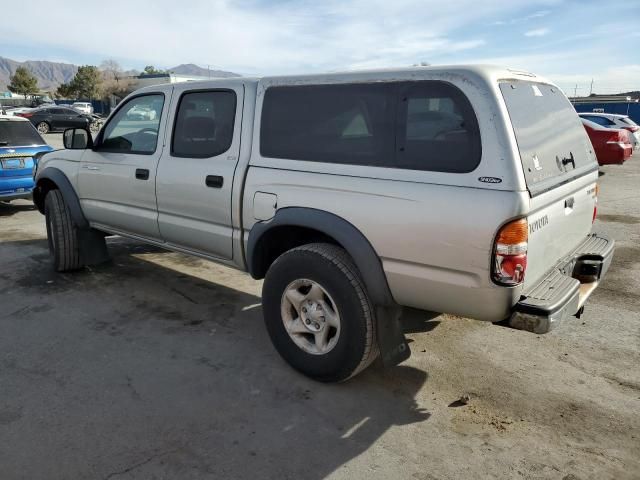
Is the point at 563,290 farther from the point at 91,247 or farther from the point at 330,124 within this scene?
the point at 91,247

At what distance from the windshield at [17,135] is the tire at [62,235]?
139 inches

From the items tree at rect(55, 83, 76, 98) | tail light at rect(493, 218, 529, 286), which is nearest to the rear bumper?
tail light at rect(493, 218, 529, 286)

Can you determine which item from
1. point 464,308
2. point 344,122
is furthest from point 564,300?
point 344,122

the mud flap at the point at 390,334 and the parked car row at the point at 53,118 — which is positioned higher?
the parked car row at the point at 53,118

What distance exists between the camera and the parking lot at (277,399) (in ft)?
8.54

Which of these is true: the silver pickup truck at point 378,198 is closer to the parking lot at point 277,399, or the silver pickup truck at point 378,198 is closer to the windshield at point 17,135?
→ the parking lot at point 277,399

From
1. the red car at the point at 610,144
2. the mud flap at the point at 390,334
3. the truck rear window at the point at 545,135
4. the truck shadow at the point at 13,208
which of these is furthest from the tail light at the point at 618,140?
the truck shadow at the point at 13,208

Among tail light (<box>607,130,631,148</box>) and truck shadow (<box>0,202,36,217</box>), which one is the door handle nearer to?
truck shadow (<box>0,202,36,217</box>)

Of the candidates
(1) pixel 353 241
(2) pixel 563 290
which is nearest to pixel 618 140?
(2) pixel 563 290

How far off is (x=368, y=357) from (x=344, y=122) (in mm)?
1449

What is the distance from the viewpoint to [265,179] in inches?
136

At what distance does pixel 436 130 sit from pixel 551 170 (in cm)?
75

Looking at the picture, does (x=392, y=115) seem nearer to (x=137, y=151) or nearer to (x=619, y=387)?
(x=619, y=387)

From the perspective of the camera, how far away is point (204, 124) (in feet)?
13.1
